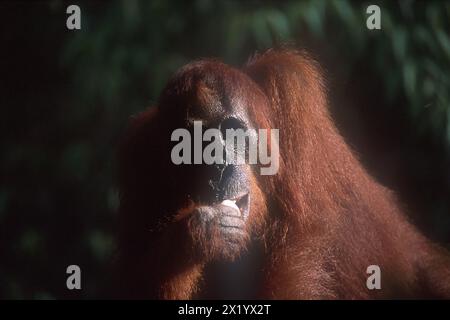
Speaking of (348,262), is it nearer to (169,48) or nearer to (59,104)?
(169,48)

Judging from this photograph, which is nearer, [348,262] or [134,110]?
[348,262]

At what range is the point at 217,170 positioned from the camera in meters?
1.65

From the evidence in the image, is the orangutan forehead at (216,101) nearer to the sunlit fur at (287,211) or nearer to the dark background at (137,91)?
the sunlit fur at (287,211)

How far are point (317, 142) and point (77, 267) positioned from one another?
814 mm

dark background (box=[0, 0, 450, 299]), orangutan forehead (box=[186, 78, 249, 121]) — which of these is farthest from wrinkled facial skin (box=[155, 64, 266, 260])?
dark background (box=[0, 0, 450, 299])

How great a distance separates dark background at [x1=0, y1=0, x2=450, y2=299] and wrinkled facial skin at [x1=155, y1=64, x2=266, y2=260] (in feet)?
0.82

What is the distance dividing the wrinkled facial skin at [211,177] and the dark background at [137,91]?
0.82ft

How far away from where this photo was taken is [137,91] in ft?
6.60

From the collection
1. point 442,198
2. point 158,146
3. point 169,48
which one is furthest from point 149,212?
point 442,198

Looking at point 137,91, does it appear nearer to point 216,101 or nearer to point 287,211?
point 216,101

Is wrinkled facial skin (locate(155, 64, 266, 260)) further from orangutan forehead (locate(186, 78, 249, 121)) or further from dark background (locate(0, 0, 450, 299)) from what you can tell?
dark background (locate(0, 0, 450, 299))

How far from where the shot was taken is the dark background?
1.88 metres

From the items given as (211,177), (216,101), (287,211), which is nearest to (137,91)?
(216,101)

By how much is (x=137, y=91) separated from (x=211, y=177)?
1.58 ft
